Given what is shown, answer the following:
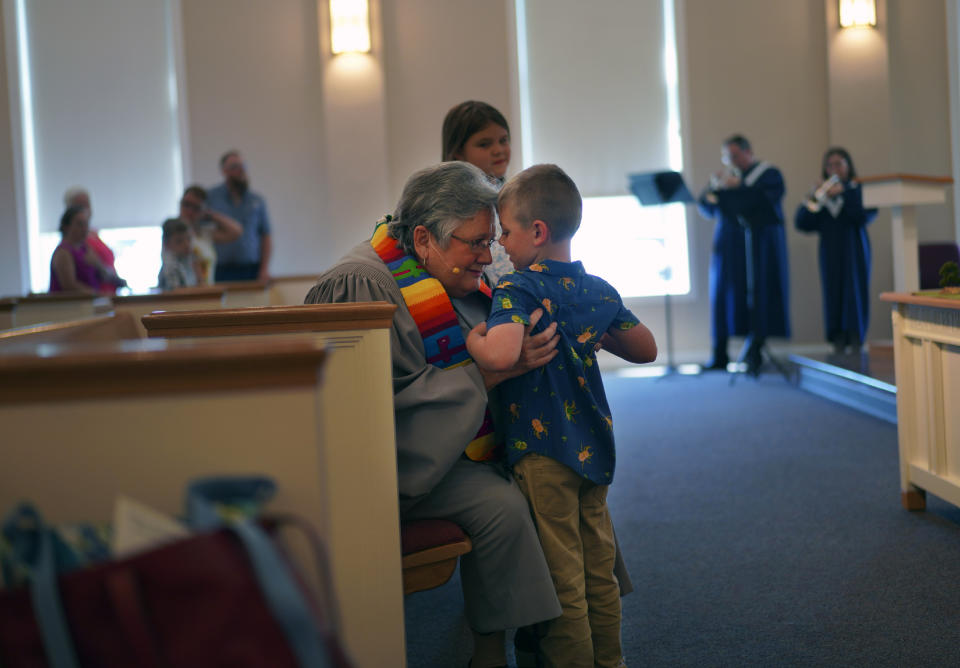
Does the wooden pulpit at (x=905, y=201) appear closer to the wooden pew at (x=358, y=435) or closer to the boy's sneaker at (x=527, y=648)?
the boy's sneaker at (x=527, y=648)

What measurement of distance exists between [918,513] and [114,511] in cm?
307

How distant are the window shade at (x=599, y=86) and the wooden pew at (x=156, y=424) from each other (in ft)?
23.6

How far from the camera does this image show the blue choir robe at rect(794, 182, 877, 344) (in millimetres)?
7116

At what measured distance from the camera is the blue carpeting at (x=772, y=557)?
239 cm

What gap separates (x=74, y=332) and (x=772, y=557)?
2.22 meters

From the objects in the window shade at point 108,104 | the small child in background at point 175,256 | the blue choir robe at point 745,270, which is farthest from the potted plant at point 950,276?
the window shade at point 108,104

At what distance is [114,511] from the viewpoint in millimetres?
1210

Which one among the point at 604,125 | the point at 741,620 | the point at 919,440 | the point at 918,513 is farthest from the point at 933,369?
the point at 604,125

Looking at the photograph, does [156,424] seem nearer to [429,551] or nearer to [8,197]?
[429,551]

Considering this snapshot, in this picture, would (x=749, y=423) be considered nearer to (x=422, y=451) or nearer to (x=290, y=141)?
(x=422, y=451)

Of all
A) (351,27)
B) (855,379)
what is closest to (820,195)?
(855,379)

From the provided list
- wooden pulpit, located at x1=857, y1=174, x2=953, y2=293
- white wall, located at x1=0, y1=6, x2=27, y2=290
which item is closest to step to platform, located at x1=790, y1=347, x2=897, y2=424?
wooden pulpit, located at x1=857, y1=174, x2=953, y2=293

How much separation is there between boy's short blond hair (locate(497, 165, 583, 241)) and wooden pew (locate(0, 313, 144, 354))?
1.03 m

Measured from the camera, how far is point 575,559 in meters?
2.09
